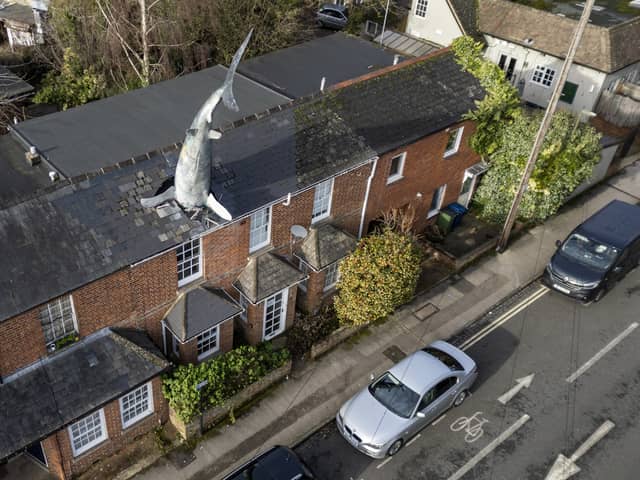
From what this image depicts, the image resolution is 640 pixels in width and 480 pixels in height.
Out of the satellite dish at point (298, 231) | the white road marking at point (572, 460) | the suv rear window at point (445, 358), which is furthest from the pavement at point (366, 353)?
the white road marking at point (572, 460)

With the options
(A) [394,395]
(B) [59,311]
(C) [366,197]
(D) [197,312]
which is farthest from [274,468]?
(C) [366,197]

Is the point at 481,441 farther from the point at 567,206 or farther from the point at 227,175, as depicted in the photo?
the point at 567,206

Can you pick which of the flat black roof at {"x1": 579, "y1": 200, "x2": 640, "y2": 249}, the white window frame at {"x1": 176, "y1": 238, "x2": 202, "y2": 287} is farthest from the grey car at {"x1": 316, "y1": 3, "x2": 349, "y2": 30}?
the white window frame at {"x1": 176, "y1": 238, "x2": 202, "y2": 287}

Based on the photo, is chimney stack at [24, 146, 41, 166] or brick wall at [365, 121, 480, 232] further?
brick wall at [365, 121, 480, 232]

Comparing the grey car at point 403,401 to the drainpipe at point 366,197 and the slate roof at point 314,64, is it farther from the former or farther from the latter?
the slate roof at point 314,64

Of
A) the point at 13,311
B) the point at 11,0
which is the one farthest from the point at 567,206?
the point at 11,0

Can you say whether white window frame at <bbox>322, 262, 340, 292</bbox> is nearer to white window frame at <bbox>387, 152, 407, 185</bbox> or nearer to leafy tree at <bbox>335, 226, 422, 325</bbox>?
leafy tree at <bbox>335, 226, 422, 325</bbox>

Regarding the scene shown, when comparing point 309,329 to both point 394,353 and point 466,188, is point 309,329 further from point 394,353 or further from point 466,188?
point 466,188
